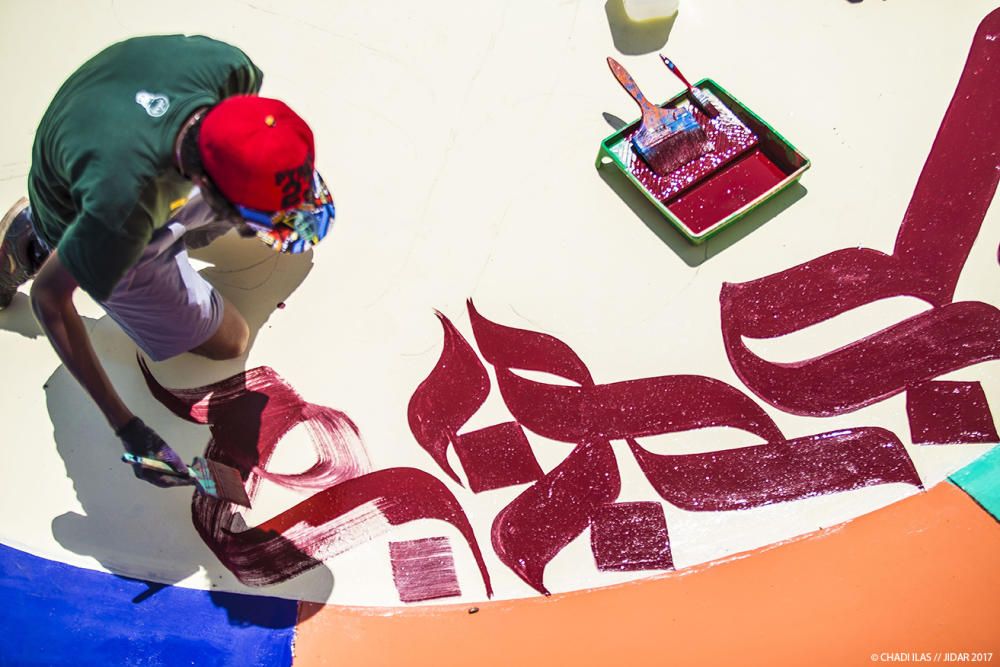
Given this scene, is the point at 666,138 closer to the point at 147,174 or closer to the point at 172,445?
the point at 147,174

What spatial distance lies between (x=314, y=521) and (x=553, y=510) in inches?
31.0

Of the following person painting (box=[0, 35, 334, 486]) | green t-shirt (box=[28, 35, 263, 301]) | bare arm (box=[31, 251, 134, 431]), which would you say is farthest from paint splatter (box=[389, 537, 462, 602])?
green t-shirt (box=[28, 35, 263, 301])

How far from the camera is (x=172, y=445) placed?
2664 millimetres

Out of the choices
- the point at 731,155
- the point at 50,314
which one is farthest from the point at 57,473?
the point at 731,155

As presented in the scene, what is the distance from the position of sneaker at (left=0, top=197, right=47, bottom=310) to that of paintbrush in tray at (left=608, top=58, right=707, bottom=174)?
Result: 2.13m

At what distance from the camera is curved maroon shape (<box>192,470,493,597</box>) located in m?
2.53

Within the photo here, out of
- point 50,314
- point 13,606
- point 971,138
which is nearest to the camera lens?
point 50,314

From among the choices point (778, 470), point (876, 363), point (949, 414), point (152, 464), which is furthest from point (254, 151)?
point (949, 414)

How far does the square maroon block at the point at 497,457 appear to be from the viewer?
261 cm

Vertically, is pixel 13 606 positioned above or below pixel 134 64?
below

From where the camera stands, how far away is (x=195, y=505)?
2604mm

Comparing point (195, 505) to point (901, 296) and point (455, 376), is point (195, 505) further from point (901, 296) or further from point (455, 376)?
point (901, 296)

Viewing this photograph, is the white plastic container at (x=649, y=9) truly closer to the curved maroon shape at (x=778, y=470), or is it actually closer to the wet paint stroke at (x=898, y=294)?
the wet paint stroke at (x=898, y=294)

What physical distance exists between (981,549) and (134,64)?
2869mm
